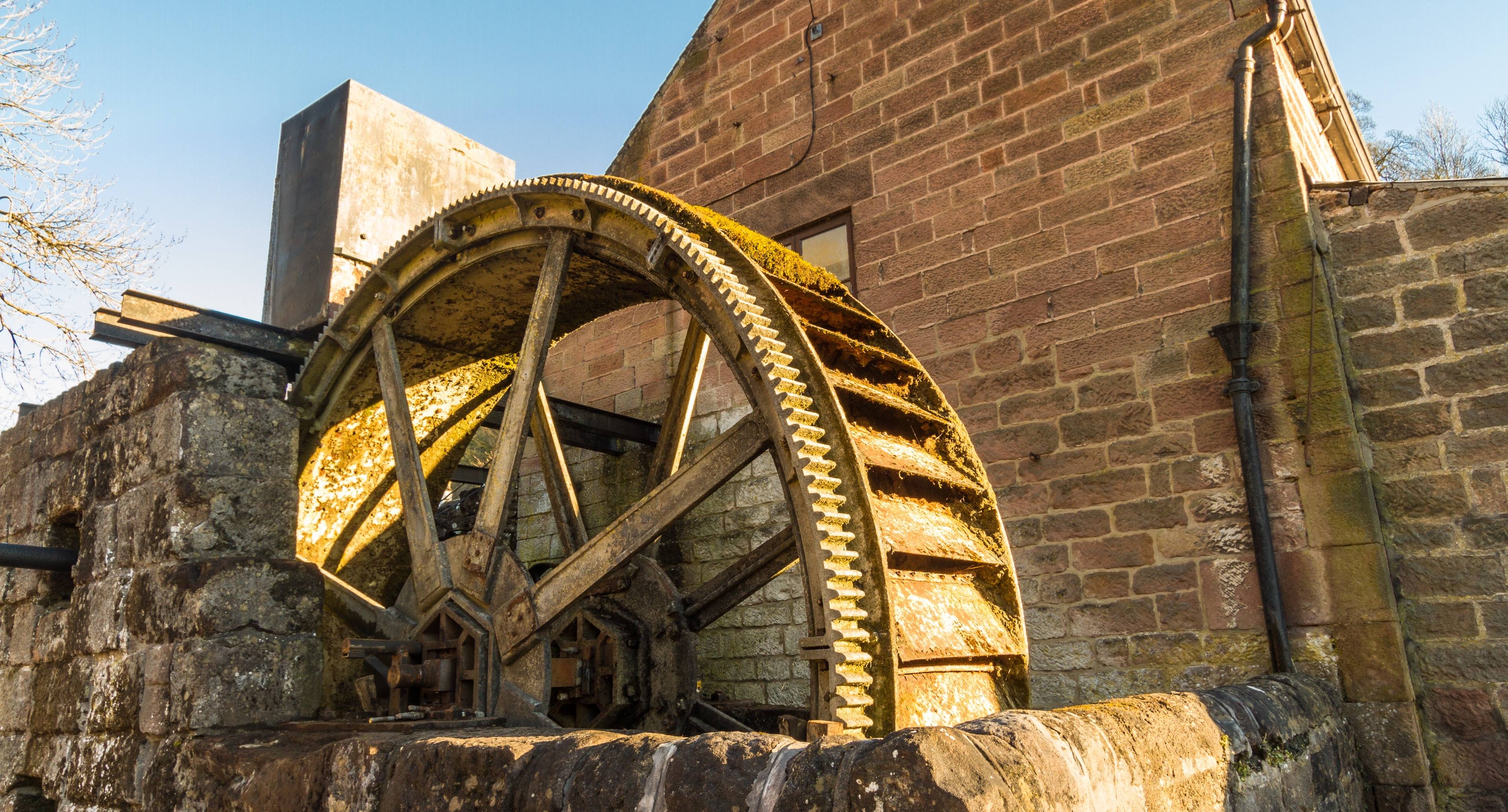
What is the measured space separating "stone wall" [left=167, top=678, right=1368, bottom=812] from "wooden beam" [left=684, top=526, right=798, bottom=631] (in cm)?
163

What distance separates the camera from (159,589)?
4.00 metres

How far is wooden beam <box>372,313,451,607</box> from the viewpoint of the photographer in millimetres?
4219

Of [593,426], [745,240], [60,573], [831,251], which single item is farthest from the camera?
[831,251]

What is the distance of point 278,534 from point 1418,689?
4899 millimetres

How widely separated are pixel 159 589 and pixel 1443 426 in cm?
548

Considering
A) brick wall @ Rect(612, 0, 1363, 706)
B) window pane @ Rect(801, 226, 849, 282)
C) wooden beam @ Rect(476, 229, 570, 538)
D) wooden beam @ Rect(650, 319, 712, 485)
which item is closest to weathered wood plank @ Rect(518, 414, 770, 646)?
wooden beam @ Rect(476, 229, 570, 538)

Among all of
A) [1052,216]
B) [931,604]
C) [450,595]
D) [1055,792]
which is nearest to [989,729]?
[1055,792]

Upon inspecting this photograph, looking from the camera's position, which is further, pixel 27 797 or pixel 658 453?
pixel 658 453

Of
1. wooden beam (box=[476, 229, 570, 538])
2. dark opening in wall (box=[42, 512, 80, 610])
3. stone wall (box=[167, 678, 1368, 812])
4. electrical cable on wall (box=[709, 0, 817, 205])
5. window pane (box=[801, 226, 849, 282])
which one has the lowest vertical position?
stone wall (box=[167, 678, 1368, 812])

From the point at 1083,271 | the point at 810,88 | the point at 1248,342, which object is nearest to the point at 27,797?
the point at 1083,271

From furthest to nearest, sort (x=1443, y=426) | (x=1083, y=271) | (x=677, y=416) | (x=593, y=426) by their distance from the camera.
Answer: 1. (x=593, y=426)
2. (x=677, y=416)
3. (x=1083, y=271)
4. (x=1443, y=426)

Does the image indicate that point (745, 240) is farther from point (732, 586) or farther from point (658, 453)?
point (658, 453)

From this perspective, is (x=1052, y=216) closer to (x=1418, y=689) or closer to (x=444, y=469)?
(x=1418, y=689)

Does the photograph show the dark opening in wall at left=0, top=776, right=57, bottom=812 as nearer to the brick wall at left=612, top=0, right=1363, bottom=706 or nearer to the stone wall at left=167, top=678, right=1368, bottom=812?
the stone wall at left=167, top=678, right=1368, bottom=812
